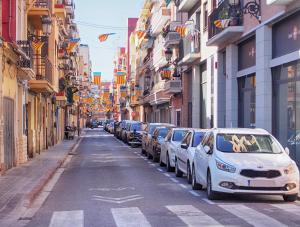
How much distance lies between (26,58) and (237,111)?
→ 9815 millimetres

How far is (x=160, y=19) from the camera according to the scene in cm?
5144

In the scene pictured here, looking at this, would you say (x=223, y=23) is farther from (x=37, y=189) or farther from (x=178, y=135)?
(x=37, y=189)

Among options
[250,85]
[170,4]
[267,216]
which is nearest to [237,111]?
[250,85]

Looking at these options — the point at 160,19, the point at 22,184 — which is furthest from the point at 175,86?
the point at 22,184

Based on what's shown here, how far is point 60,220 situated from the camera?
10898 mm

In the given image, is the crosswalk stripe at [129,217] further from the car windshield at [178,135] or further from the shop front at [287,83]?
the car windshield at [178,135]

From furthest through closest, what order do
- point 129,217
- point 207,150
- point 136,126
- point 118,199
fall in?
point 136,126, point 207,150, point 118,199, point 129,217

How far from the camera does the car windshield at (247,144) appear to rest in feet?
47.3

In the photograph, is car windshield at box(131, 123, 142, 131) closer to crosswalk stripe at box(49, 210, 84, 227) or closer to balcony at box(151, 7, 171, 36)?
balcony at box(151, 7, 171, 36)

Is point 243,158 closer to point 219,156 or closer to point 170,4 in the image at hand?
point 219,156

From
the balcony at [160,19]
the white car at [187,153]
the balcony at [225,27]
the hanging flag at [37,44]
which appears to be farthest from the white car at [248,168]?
the balcony at [160,19]

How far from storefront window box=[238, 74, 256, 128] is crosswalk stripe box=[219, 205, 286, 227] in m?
12.1

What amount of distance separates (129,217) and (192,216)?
43.8 inches

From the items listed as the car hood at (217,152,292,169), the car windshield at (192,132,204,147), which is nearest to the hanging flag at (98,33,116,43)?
the car windshield at (192,132,204,147)
